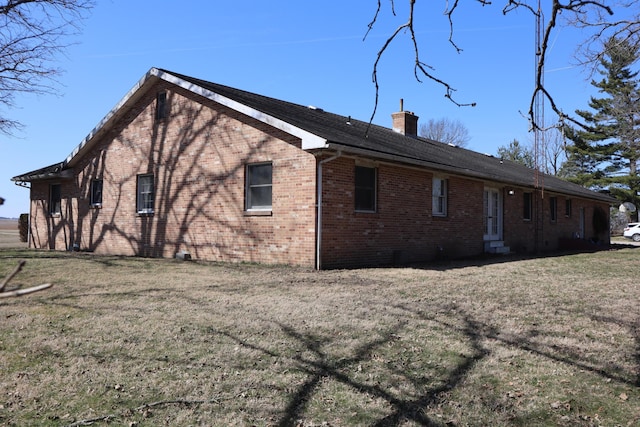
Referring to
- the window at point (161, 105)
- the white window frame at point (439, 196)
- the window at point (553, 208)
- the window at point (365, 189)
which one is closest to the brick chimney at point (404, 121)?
the white window frame at point (439, 196)

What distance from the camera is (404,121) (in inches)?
847

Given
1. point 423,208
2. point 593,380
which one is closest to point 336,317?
point 593,380

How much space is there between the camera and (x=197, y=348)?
211 inches

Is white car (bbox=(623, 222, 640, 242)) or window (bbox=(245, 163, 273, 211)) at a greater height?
window (bbox=(245, 163, 273, 211))

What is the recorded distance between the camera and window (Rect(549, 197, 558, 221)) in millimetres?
23047

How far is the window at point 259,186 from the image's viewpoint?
12.4 meters

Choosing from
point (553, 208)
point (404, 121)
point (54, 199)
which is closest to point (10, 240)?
point (54, 199)

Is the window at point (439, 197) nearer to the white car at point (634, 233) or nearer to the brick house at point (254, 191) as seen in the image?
the brick house at point (254, 191)

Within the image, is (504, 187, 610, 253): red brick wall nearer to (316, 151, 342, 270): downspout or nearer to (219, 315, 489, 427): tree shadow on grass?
(316, 151, 342, 270): downspout

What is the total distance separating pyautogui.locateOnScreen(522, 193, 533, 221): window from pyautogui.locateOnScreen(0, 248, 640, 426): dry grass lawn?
12.0 meters

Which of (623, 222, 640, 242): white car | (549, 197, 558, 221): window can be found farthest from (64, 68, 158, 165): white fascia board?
(623, 222, 640, 242): white car

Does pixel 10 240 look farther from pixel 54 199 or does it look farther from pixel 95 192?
pixel 95 192

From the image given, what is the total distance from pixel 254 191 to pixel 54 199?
35.6 ft

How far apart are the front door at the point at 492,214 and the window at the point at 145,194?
11.2m
